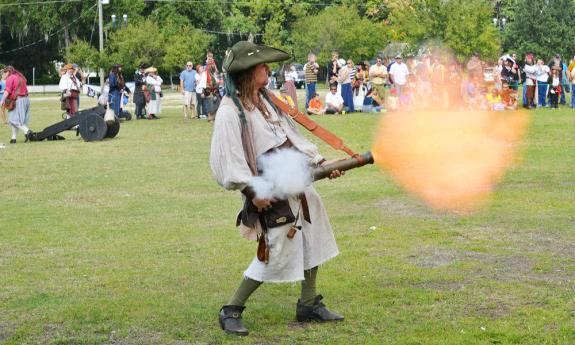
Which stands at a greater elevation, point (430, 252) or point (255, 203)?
point (255, 203)

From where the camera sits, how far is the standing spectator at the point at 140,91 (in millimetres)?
33372

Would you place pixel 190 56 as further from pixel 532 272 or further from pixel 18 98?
pixel 532 272

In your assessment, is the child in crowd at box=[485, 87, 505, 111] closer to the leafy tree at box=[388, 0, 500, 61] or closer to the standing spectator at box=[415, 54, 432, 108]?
the standing spectator at box=[415, 54, 432, 108]

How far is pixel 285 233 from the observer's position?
659 centimetres

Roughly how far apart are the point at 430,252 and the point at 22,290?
12.3 ft

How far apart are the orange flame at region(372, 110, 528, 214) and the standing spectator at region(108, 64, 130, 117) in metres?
12.6

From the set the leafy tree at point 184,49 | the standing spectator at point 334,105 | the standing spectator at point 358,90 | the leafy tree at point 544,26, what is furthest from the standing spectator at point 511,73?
the leafy tree at point 184,49

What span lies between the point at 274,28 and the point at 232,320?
73.9 meters

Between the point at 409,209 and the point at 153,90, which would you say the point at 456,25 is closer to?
the point at 153,90

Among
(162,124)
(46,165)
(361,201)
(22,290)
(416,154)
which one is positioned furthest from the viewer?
(162,124)

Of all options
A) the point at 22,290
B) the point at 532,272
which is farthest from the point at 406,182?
the point at 22,290

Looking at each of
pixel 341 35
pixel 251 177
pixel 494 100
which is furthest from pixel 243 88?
pixel 341 35

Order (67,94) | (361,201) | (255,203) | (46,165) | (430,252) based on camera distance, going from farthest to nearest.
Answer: (67,94), (46,165), (361,201), (430,252), (255,203)

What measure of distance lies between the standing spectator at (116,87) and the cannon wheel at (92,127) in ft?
25.2
